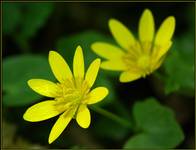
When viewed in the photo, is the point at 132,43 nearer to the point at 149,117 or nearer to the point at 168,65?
the point at 168,65

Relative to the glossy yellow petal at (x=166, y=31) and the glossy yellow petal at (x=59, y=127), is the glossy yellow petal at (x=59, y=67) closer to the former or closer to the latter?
the glossy yellow petal at (x=59, y=127)

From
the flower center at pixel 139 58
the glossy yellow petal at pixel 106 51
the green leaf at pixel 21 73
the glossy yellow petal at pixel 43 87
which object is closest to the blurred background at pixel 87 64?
the green leaf at pixel 21 73

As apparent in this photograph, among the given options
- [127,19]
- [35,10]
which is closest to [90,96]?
[35,10]

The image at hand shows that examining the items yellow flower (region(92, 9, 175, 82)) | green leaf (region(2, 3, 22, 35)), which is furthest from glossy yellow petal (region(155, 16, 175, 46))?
green leaf (region(2, 3, 22, 35))

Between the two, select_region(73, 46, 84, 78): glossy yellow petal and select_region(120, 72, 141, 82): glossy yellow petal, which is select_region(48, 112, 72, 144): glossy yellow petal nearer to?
select_region(73, 46, 84, 78): glossy yellow petal

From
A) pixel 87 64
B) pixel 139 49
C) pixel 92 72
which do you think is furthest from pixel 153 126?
pixel 87 64

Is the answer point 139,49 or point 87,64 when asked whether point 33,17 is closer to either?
point 87,64
